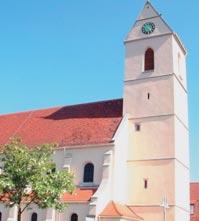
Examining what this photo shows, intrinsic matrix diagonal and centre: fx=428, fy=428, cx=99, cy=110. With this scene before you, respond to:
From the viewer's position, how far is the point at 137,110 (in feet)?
133

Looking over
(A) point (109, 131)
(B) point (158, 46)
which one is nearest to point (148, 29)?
(B) point (158, 46)

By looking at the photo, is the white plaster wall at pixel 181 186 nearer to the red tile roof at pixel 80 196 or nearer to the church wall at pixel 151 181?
the church wall at pixel 151 181

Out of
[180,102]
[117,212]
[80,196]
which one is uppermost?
[180,102]

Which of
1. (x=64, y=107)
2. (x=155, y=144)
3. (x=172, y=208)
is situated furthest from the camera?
(x=64, y=107)

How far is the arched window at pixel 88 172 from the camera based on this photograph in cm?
3809

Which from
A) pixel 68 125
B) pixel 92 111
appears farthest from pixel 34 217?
pixel 92 111

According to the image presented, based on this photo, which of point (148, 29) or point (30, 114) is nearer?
point (148, 29)

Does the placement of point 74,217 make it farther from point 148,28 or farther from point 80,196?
point 148,28

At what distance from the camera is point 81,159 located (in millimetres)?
38781

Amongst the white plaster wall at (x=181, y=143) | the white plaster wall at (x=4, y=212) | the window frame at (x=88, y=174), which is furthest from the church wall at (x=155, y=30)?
the white plaster wall at (x=4, y=212)

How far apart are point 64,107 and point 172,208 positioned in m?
16.4

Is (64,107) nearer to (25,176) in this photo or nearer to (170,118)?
(170,118)

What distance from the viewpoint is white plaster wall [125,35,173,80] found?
40594 millimetres

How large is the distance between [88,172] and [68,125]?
230 inches
